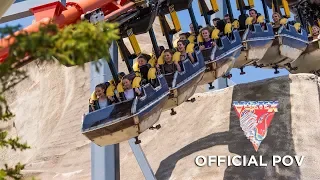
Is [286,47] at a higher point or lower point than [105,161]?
higher

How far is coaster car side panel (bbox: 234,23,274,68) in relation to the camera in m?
10.1

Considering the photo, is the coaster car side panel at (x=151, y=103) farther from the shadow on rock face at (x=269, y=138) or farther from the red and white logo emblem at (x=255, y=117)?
the red and white logo emblem at (x=255, y=117)

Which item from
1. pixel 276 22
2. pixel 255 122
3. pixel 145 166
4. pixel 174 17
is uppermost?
pixel 174 17

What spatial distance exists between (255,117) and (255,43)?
Result: 1.13 m

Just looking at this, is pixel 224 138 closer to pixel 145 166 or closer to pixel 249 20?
pixel 145 166

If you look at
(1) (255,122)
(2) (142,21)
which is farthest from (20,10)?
(1) (255,122)

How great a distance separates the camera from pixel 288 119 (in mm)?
10250

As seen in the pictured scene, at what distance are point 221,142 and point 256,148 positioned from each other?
2.04 ft

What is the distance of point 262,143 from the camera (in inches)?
395

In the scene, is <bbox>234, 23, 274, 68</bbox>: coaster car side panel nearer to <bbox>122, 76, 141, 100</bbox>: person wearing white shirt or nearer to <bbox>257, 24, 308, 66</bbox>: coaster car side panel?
<bbox>257, 24, 308, 66</bbox>: coaster car side panel

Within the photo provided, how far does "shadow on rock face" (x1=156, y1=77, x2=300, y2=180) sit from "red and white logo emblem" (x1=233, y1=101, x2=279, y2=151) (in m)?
0.07

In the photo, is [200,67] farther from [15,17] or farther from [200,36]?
[15,17]

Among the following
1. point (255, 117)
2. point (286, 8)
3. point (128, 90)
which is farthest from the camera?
point (286, 8)

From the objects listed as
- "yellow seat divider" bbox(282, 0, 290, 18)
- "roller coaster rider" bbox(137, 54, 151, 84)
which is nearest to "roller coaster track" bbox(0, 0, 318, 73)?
"roller coaster rider" bbox(137, 54, 151, 84)
